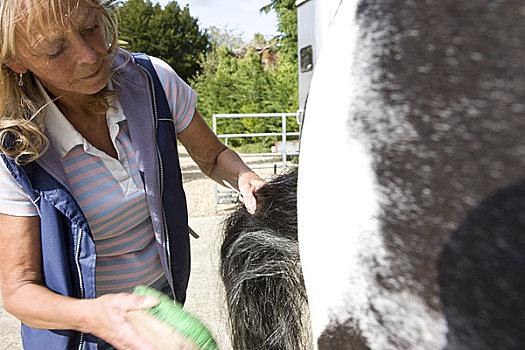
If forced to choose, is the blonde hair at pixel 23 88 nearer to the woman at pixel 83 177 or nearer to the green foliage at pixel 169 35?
the woman at pixel 83 177

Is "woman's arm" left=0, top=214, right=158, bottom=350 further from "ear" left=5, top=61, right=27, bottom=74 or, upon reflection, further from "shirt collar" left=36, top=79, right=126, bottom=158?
"ear" left=5, top=61, right=27, bottom=74

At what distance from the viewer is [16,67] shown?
104 centimetres

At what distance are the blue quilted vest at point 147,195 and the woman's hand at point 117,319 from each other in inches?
8.6

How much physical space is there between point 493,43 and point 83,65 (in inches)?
35.0

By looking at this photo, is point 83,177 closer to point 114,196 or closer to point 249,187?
point 114,196

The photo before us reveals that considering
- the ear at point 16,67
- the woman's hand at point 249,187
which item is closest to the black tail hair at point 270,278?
the woman's hand at point 249,187

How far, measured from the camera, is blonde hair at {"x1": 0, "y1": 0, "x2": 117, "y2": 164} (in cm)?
93

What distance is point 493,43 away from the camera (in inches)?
14.7

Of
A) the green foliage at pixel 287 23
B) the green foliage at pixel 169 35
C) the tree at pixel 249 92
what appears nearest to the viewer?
the green foliage at pixel 287 23

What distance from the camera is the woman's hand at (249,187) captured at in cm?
101

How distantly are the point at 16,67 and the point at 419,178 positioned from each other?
936 millimetres

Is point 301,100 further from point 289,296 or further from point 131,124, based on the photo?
point 289,296

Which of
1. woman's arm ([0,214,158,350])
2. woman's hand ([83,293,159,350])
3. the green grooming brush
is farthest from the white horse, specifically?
woman's arm ([0,214,158,350])

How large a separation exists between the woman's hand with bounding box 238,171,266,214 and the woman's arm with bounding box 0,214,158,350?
31cm
